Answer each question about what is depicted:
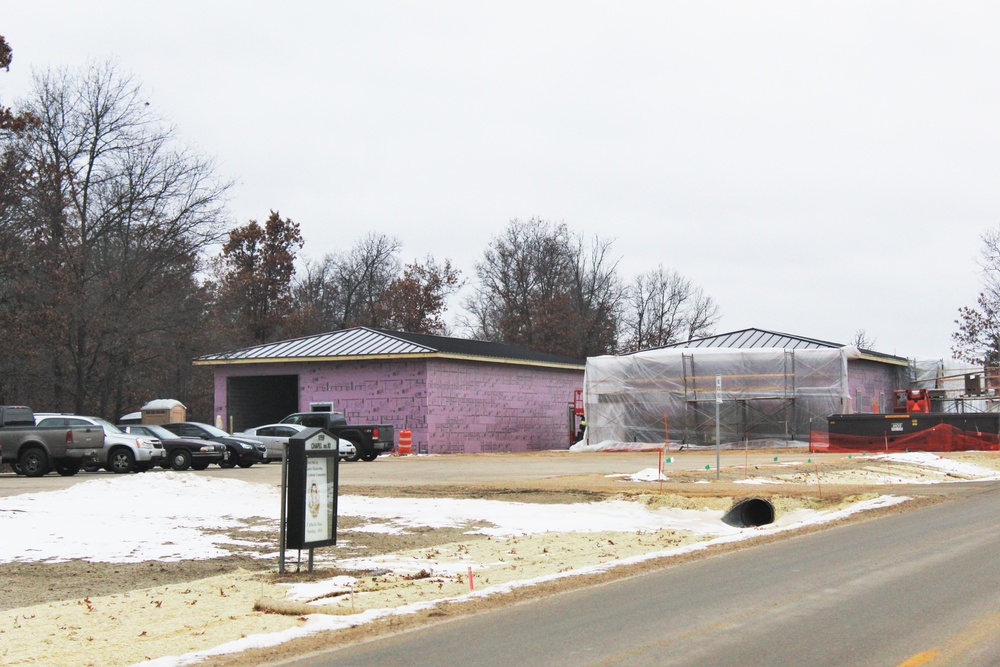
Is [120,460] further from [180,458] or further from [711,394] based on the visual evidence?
[711,394]

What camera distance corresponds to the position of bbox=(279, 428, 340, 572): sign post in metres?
11.7

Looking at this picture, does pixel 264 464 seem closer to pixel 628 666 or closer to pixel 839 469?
pixel 839 469

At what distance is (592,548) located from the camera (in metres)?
14.6

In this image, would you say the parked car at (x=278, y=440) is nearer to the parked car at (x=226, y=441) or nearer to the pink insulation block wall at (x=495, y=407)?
the parked car at (x=226, y=441)

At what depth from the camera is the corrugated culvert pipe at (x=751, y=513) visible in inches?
775

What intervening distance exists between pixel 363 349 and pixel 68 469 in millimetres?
20361

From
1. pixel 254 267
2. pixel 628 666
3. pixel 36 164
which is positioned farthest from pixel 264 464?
pixel 254 267

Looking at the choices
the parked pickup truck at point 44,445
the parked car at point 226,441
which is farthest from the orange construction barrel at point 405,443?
the parked pickup truck at point 44,445

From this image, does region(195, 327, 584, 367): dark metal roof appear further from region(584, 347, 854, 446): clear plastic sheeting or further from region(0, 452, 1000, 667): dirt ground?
region(0, 452, 1000, 667): dirt ground

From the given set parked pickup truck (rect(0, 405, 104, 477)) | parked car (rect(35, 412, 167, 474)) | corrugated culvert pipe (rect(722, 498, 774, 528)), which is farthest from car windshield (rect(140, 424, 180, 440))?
corrugated culvert pipe (rect(722, 498, 774, 528))

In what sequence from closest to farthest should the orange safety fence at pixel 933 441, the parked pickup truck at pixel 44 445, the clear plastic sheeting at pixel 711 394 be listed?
1. the parked pickup truck at pixel 44 445
2. the orange safety fence at pixel 933 441
3. the clear plastic sheeting at pixel 711 394

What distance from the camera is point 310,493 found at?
1191 cm

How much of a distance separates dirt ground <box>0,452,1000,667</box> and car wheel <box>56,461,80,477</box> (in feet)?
48.2

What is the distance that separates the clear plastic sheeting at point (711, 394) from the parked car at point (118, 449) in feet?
84.9
